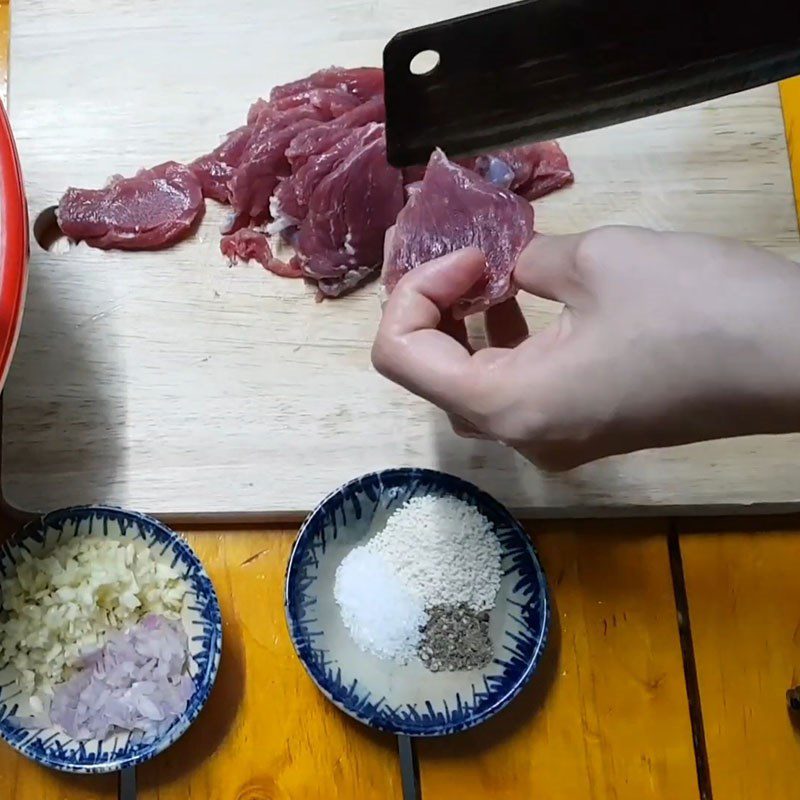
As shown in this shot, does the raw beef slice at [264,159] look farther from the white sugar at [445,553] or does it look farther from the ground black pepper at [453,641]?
the ground black pepper at [453,641]

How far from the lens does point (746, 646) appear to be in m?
1.16

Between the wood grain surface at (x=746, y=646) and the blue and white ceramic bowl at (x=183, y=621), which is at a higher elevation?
the blue and white ceramic bowl at (x=183, y=621)

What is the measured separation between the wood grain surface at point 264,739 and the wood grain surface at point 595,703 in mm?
80

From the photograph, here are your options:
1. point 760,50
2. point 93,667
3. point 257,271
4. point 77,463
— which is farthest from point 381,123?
point 93,667

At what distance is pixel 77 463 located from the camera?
1.16m

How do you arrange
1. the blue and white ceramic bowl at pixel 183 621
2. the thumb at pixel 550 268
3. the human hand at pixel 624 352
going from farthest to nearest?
the blue and white ceramic bowl at pixel 183 621 < the thumb at pixel 550 268 < the human hand at pixel 624 352

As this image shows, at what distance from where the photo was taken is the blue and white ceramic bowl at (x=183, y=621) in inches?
40.6

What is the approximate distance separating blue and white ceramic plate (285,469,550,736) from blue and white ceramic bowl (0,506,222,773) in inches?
3.9

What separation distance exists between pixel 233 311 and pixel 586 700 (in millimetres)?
630

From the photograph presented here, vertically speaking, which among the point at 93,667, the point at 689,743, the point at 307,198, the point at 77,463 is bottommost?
the point at 689,743

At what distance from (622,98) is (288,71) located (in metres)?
0.44

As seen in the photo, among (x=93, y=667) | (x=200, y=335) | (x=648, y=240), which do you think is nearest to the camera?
(x=648, y=240)

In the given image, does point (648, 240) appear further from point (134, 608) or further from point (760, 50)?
point (134, 608)

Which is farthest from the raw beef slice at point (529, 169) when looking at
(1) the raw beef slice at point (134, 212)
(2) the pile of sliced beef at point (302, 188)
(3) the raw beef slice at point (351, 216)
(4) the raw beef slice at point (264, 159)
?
(1) the raw beef slice at point (134, 212)
